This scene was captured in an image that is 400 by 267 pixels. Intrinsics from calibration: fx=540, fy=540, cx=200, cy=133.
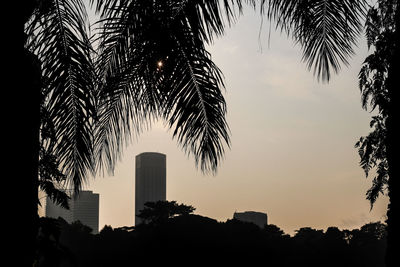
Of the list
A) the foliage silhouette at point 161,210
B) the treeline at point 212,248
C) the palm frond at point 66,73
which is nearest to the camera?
the palm frond at point 66,73

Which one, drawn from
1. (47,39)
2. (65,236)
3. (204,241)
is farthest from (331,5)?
(65,236)

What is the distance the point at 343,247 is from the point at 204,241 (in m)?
10.5

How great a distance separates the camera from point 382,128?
10.8 m

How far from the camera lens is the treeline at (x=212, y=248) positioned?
36.8 meters

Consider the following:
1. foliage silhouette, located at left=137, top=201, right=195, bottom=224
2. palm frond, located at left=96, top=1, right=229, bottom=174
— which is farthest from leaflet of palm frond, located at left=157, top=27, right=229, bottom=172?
foliage silhouette, located at left=137, top=201, right=195, bottom=224

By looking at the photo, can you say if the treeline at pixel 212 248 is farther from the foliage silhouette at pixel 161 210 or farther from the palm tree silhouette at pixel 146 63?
the palm tree silhouette at pixel 146 63

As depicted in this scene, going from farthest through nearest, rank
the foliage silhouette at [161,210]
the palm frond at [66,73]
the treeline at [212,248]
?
the foliage silhouette at [161,210] → the treeline at [212,248] → the palm frond at [66,73]

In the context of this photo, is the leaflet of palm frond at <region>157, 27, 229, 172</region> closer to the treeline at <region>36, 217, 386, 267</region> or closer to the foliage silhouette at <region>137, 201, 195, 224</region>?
the treeline at <region>36, 217, 386, 267</region>

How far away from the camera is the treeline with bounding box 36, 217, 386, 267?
121ft

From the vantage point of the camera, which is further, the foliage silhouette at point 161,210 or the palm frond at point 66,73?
the foliage silhouette at point 161,210

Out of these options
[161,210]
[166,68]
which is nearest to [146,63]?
[166,68]

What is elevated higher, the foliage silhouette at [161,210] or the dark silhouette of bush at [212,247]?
the foliage silhouette at [161,210]

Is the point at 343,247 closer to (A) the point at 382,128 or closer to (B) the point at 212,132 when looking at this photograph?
(A) the point at 382,128

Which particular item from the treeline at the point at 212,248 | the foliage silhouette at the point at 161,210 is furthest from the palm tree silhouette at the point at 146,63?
the foliage silhouette at the point at 161,210
